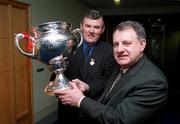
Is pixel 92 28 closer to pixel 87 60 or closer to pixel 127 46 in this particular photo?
pixel 87 60

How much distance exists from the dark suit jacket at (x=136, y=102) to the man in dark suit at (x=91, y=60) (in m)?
0.45

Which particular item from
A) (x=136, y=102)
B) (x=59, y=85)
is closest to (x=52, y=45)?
(x=59, y=85)

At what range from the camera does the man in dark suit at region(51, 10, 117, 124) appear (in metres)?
1.68

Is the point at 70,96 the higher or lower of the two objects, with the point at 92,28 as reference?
lower

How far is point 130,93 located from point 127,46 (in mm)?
219

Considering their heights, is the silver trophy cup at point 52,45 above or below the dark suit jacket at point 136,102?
above

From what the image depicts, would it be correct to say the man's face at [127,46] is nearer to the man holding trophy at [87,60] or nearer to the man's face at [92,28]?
the man holding trophy at [87,60]

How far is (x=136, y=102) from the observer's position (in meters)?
1.11

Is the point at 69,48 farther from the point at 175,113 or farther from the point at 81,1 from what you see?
the point at 81,1

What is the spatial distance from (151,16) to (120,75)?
23.0ft

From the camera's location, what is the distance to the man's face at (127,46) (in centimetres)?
119

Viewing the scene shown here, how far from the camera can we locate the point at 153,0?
21.6 feet

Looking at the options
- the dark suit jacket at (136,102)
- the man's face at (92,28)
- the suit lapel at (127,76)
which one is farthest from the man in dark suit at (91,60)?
the dark suit jacket at (136,102)

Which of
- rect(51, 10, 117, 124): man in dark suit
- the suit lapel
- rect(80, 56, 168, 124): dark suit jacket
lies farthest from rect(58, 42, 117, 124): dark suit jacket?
rect(80, 56, 168, 124): dark suit jacket
